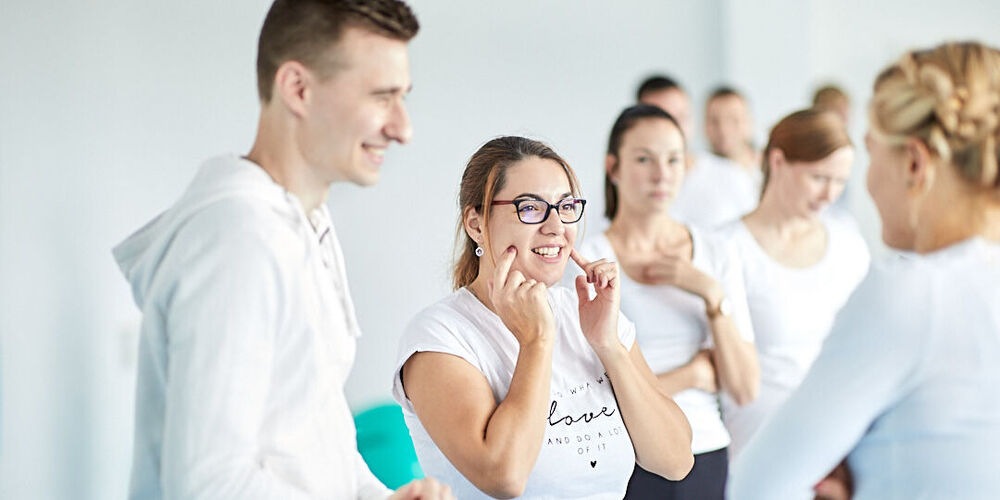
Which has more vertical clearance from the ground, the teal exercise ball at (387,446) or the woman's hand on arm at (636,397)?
the woman's hand on arm at (636,397)

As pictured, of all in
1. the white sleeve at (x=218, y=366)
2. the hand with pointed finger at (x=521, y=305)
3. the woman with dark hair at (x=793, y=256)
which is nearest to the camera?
the white sleeve at (x=218, y=366)

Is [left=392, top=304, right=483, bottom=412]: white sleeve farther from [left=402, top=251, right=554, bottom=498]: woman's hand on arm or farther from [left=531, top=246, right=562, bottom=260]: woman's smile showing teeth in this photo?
[left=531, top=246, right=562, bottom=260]: woman's smile showing teeth

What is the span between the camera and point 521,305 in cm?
184

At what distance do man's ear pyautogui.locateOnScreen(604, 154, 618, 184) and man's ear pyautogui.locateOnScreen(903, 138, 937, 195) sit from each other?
1.51 meters

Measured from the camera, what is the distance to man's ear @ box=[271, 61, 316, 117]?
143 centimetres

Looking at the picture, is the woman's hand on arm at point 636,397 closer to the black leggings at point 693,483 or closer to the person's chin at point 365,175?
the black leggings at point 693,483

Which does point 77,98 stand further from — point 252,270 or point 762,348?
point 762,348

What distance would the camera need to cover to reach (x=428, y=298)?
4.34 meters

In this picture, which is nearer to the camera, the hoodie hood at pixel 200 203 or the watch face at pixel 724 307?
the hoodie hood at pixel 200 203

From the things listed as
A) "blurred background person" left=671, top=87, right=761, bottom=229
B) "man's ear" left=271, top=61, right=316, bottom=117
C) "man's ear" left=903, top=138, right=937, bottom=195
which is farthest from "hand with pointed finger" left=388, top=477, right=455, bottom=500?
"blurred background person" left=671, top=87, right=761, bottom=229

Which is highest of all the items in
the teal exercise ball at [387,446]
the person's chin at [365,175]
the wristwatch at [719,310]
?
the person's chin at [365,175]

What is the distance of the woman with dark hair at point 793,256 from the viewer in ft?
9.56

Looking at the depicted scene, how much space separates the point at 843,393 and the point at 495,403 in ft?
2.13

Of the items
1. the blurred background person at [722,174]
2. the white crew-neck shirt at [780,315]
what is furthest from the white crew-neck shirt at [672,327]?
the blurred background person at [722,174]
